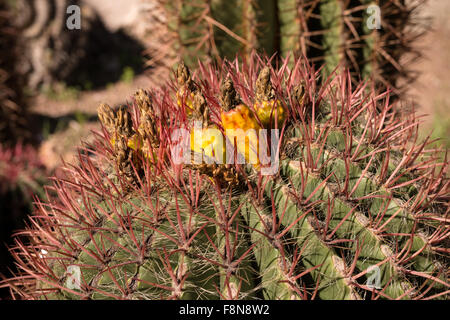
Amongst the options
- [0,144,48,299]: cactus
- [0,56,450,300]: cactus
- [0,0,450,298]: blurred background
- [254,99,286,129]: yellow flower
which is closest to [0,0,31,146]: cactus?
[0,0,450,298]: blurred background

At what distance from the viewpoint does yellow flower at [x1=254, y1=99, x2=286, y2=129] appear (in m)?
0.98

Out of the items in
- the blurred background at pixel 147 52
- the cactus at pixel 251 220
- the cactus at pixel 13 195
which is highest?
the blurred background at pixel 147 52

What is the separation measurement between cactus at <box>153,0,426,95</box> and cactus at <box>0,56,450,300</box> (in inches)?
32.2

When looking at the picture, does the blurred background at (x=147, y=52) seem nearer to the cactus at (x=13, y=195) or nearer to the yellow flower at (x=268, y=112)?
the cactus at (x=13, y=195)

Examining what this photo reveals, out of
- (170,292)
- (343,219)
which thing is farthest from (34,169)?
(343,219)

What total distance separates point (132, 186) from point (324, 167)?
0.43 m

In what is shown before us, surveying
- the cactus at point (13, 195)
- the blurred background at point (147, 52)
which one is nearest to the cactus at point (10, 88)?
the blurred background at point (147, 52)

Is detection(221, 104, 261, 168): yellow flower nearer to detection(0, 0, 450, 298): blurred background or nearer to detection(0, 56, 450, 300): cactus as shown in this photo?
detection(0, 56, 450, 300): cactus

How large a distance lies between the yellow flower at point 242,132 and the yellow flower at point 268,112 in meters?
0.07

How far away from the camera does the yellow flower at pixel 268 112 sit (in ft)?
3.23

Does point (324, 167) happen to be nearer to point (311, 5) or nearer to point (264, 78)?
point (264, 78)

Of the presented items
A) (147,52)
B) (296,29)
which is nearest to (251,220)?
(296,29)

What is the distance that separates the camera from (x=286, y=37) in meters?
1.82

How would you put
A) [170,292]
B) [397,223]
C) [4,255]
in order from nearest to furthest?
[170,292] < [397,223] < [4,255]
